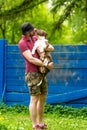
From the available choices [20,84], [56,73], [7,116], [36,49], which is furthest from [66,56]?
[36,49]

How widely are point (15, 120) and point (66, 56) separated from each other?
212 cm

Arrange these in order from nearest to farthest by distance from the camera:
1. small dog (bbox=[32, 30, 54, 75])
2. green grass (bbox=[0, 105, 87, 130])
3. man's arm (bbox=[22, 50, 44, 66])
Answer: man's arm (bbox=[22, 50, 44, 66]), small dog (bbox=[32, 30, 54, 75]), green grass (bbox=[0, 105, 87, 130])

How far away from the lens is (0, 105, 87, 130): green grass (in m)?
7.95

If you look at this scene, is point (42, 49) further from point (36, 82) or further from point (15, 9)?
point (15, 9)

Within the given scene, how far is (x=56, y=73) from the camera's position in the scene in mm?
10180

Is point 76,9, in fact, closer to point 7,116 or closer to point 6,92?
point 6,92

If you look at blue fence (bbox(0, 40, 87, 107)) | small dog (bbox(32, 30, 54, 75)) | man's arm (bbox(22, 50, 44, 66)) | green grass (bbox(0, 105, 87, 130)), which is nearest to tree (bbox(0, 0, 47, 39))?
blue fence (bbox(0, 40, 87, 107))

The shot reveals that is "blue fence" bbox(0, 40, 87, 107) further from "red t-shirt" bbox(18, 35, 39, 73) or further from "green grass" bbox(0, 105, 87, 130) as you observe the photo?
"red t-shirt" bbox(18, 35, 39, 73)

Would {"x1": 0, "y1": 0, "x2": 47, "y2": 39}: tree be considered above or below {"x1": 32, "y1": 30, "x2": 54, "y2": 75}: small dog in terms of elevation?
above

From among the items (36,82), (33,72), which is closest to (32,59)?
(33,72)

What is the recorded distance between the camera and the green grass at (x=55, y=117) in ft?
26.1

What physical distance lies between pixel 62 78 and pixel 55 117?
44.0 inches

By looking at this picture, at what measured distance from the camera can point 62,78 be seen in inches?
400

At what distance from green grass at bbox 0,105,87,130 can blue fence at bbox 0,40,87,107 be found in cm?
28
